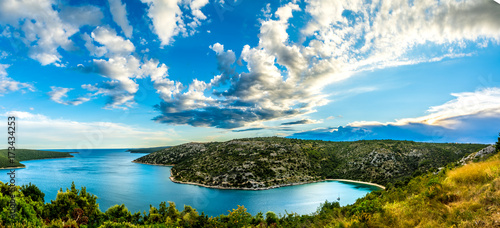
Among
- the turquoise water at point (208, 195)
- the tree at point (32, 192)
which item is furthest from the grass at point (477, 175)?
the turquoise water at point (208, 195)

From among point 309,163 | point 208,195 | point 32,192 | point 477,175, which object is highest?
point 477,175

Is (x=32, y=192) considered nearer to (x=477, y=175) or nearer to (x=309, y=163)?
(x=477, y=175)

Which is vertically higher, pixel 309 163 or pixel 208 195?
pixel 309 163

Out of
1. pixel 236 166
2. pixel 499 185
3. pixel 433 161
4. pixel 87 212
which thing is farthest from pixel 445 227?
pixel 433 161

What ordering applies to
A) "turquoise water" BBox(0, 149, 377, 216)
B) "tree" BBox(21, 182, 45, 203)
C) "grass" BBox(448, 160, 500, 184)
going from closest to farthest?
"grass" BBox(448, 160, 500, 184), "tree" BBox(21, 182, 45, 203), "turquoise water" BBox(0, 149, 377, 216)

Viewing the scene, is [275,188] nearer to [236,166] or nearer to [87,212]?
[236,166]

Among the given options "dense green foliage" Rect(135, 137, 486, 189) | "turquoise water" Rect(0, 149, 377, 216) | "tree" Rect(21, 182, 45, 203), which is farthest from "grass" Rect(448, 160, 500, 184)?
"dense green foliage" Rect(135, 137, 486, 189)

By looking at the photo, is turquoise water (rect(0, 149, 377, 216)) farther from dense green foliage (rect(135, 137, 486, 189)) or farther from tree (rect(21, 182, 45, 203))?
tree (rect(21, 182, 45, 203))

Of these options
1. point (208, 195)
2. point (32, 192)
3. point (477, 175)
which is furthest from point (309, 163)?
point (477, 175)
